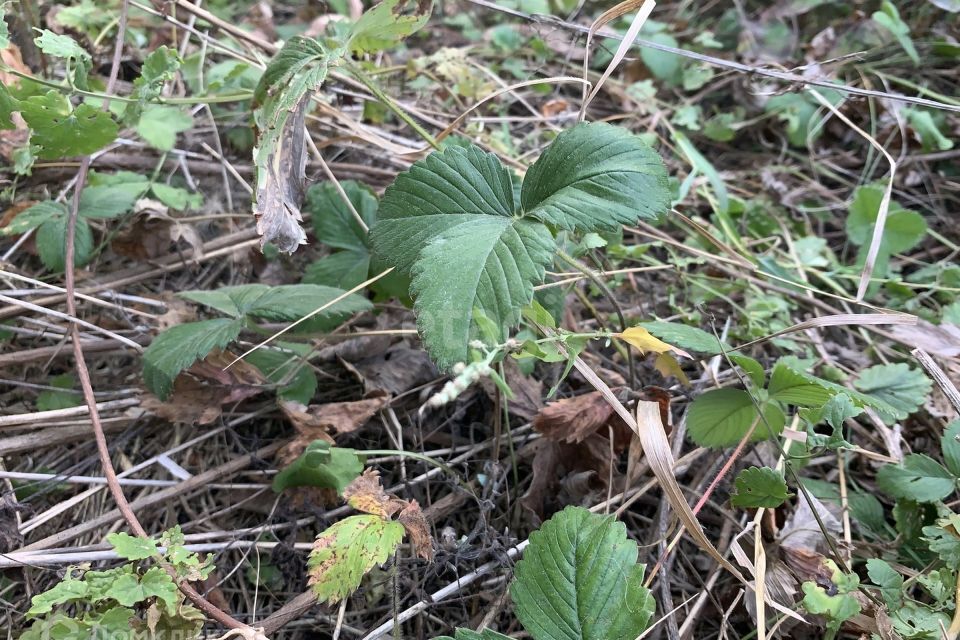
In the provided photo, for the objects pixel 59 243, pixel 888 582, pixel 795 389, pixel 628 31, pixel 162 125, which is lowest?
pixel 888 582

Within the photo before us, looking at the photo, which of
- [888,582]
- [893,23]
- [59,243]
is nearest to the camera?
[888,582]

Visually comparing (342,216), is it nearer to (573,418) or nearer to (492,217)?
(492,217)

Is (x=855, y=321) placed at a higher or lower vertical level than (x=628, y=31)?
lower

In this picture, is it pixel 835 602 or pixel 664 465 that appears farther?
pixel 664 465

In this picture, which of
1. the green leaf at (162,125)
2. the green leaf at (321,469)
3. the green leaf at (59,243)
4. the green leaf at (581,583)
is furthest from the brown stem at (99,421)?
the green leaf at (581,583)

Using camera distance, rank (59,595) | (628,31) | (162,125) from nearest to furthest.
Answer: (59,595)
(628,31)
(162,125)

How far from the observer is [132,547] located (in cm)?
103

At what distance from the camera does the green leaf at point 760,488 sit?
3.68 feet

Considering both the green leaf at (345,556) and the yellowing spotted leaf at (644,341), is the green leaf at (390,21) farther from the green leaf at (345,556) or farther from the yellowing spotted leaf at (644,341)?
the green leaf at (345,556)

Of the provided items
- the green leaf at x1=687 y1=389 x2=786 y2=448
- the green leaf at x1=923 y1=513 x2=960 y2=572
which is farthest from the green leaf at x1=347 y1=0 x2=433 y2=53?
the green leaf at x1=923 y1=513 x2=960 y2=572

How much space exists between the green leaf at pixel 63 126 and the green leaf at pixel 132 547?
95 centimetres

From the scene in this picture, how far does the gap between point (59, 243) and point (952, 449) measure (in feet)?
A: 6.70

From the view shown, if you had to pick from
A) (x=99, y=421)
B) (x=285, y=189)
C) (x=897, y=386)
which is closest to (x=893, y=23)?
(x=897, y=386)

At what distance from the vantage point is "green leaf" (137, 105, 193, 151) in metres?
1.82
